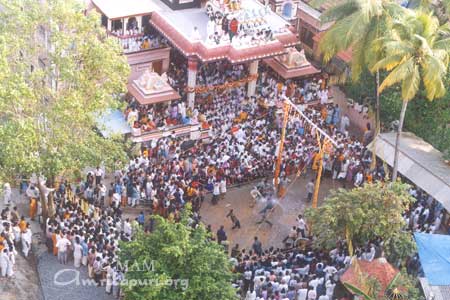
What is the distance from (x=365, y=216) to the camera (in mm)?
20406

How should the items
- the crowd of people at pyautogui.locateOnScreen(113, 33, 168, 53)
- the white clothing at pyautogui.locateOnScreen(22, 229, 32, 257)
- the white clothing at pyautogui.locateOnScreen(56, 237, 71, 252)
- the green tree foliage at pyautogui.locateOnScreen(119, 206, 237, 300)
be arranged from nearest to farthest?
the green tree foliage at pyautogui.locateOnScreen(119, 206, 237, 300) < the white clothing at pyautogui.locateOnScreen(56, 237, 71, 252) < the white clothing at pyautogui.locateOnScreen(22, 229, 32, 257) < the crowd of people at pyautogui.locateOnScreen(113, 33, 168, 53)

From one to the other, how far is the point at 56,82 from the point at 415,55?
9982 mm

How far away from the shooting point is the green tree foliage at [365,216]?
20484mm

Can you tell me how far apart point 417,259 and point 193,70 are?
10842 mm

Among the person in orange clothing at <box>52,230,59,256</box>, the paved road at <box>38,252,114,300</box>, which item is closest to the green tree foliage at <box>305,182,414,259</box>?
the paved road at <box>38,252,114,300</box>

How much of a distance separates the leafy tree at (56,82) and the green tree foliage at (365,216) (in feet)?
20.5

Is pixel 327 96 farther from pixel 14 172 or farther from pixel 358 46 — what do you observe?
pixel 14 172

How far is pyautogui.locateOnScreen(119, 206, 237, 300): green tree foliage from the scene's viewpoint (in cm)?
1705

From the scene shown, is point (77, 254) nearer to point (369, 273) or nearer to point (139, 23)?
point (369, 273)

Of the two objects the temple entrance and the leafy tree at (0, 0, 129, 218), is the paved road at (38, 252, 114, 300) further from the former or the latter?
the temple entrance

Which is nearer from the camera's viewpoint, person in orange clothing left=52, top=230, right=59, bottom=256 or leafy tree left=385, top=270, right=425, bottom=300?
leafy tree left=385, top=270, right=425, bottom=300

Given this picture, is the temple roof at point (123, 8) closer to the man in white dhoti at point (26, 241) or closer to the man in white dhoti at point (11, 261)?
the man in white dhoti at point (26, 241)

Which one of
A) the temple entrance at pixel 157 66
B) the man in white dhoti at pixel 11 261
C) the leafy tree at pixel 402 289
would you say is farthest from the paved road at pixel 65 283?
the temple entrance at pixel 157 66

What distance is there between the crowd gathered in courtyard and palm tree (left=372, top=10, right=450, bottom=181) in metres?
3.58
